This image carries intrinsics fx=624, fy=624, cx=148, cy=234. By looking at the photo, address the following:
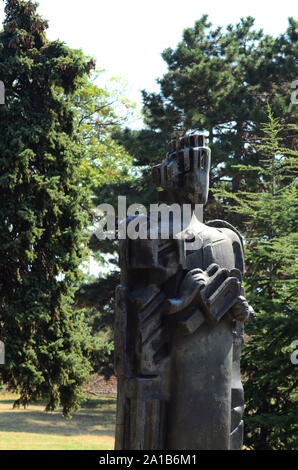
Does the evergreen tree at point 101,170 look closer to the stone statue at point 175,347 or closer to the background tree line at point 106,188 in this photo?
the background tree line at point 106,188

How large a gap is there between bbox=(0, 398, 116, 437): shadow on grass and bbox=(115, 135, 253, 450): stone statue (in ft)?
48.0

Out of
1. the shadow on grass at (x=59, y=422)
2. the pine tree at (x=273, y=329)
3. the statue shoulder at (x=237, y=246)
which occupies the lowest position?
the shadow on grass at (x=59, y=422)

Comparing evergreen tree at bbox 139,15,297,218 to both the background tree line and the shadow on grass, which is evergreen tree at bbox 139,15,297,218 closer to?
the background tree line

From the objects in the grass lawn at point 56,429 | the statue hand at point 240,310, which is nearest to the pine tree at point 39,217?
the grass lawn at point 56,429

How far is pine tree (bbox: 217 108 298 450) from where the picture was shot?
10.4 m

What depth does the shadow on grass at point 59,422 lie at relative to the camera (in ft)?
61.6

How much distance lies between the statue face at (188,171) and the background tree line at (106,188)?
5754 millimetres

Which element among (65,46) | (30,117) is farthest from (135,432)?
(65,46)

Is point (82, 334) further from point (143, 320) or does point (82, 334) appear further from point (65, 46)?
point (143, 320)

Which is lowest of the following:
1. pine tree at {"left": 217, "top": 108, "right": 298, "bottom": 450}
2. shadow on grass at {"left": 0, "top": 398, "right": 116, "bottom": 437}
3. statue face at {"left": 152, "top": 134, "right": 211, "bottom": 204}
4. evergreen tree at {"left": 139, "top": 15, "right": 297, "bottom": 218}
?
shadow on grass at {"left": 0, "top": 398, "right": 116, "bottom": 437}

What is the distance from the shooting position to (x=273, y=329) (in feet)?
34.6

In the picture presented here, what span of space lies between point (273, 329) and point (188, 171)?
623 cm

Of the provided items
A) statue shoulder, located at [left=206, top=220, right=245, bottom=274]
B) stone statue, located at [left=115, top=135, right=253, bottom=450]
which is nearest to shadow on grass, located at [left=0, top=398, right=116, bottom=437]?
statue shoulder, located at [left=206, top=220, right=245, bottom=274]

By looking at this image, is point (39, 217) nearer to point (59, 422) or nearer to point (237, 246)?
point (237, 246)
